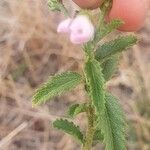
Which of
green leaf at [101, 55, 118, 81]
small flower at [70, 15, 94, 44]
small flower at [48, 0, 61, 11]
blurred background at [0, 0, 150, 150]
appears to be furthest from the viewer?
→ blurred background at [0, 0, 150, 150]

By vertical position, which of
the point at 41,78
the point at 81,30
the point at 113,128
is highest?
the point at 41,78

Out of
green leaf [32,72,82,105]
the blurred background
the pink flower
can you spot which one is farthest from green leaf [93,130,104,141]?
the blurred background

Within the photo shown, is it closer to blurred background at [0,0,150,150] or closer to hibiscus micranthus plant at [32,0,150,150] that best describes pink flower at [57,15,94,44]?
hibiscus micranthus plant at [32,0,150,150]

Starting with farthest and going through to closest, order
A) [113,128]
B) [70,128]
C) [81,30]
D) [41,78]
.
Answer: [41,78] < [70,128] < [113,128] < [81,30]

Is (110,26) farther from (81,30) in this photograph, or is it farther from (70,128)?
(70,128)

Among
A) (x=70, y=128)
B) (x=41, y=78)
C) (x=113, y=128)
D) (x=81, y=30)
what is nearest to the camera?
(x=81, y=30)

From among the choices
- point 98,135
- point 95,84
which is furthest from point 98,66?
point 98,135

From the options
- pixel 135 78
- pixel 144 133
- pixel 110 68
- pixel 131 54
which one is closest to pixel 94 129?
pixel 110 68
